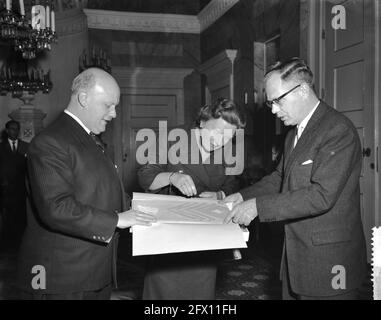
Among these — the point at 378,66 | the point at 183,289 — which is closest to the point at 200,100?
the point at 378,66

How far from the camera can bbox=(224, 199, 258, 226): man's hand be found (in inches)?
78.7

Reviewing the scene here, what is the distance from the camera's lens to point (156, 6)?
860 centimetres

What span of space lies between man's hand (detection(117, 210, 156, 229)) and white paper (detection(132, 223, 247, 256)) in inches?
0.8

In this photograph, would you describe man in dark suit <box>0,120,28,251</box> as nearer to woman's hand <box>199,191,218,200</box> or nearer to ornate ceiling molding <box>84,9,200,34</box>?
ornate ceiling molding <box>84,9,200,34</box>

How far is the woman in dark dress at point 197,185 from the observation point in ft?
7.91

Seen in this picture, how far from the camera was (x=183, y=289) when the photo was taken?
2416 millimetres

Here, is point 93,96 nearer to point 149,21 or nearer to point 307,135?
point 307,135

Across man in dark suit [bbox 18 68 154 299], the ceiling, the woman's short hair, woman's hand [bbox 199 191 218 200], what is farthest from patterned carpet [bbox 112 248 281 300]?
the ceiling

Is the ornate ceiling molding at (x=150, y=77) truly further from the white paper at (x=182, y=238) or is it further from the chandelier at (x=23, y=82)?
the white paper at (x=182, y=238)

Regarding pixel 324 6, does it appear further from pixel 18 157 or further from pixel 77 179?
pixel 18 157

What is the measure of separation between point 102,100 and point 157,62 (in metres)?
7.17

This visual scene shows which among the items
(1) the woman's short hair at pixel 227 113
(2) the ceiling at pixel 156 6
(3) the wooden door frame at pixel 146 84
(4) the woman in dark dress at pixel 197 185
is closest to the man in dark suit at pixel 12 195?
(3) the wooden door frame at pixel 146 84

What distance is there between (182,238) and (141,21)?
25.2 feet

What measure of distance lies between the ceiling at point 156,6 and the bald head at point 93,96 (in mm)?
7072
